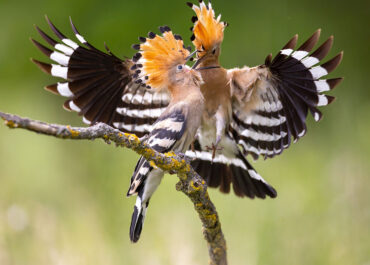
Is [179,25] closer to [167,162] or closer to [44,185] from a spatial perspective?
[44,185]

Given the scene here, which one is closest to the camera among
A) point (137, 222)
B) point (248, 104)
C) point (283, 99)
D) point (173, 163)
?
point (173, 163)

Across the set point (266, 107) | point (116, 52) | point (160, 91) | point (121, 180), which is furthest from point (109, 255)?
point (116, 52)

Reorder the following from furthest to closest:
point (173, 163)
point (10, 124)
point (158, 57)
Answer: point (158, 57) → point (173, 163) → point (10, 124)

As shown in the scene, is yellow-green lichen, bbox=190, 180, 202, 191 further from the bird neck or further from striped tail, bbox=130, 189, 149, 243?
the bird neck

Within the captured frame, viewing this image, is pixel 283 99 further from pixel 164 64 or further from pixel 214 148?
pixel 164 64

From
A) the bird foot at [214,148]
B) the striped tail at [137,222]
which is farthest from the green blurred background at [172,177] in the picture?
the striped tail at [137,222]

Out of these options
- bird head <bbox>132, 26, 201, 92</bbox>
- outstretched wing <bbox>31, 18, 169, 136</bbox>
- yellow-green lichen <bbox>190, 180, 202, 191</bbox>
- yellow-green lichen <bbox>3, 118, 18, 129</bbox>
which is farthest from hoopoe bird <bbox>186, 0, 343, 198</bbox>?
yellow-green lichen <bbox>3, 118, 18, 129</bbox>

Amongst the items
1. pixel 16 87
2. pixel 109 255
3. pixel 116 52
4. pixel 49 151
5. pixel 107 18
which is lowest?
pixel 109 255

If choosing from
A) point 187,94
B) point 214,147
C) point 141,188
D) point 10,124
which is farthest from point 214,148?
point 10,124
